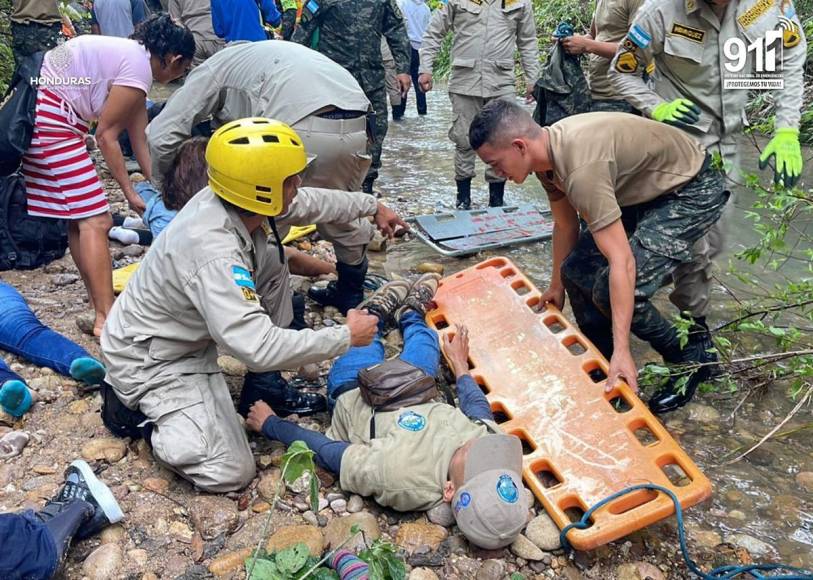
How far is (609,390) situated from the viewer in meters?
2.84

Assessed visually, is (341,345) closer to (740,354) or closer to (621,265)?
(621,265)

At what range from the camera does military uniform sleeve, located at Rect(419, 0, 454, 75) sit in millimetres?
5562

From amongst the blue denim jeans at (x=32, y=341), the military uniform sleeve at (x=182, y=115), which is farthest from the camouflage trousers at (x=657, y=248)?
the blue denim jeans at (x=32, y=341)

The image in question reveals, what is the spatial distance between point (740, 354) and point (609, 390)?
1.21 m

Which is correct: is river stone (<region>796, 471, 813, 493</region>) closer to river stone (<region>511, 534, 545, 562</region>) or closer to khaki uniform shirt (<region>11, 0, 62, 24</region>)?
river stone (<region>511, 534, 545, 562</region>)

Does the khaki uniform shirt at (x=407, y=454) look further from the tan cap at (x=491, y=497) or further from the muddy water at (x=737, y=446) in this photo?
the muddy water at (x=737, y=446)

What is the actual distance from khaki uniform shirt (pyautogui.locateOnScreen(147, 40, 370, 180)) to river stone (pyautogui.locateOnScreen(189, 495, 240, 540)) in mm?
1778

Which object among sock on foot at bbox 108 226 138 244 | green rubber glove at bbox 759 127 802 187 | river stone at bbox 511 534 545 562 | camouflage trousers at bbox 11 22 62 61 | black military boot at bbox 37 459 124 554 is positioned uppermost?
camouflage trousers at bbox 11 22 62 61

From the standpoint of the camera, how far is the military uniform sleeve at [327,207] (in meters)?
3.19

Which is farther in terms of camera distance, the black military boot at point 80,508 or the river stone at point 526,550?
the river stone at point 526,550

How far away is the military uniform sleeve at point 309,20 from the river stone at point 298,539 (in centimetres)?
420

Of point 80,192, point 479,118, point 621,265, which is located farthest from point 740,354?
point 80,192

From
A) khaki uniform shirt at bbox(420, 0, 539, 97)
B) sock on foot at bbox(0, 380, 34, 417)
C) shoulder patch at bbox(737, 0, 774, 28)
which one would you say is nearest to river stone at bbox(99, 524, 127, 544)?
sock on foot at bbox(0, 380, 34, 417)

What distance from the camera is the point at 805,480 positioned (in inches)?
112
